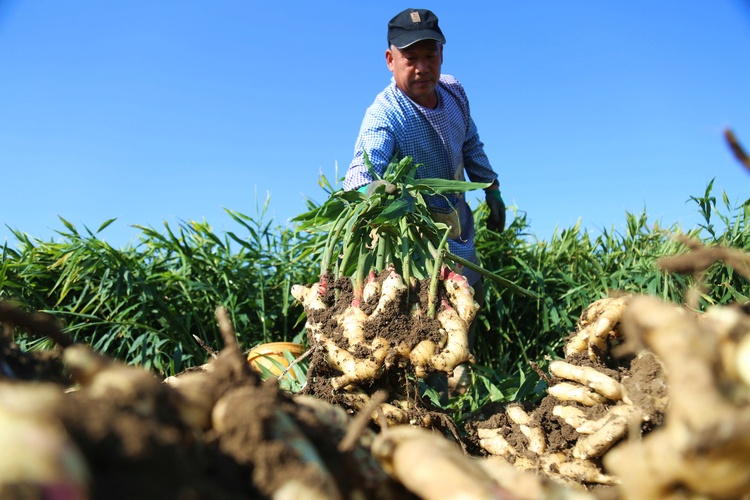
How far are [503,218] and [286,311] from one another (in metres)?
1.61

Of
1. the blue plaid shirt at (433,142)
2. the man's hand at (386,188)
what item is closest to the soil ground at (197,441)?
the man's hand at (386,188)

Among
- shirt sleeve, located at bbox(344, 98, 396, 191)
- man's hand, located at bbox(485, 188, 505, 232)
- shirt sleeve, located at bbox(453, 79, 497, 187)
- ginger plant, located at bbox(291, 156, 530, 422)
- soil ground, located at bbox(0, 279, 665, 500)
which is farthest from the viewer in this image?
man's hand, located at bbox(485, 188, 505, 232)

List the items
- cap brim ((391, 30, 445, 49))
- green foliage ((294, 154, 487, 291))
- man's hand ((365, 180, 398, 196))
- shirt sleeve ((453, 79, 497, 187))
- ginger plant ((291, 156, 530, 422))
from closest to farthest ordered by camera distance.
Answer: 1. ginger plant ((291, 156, 530, 422))
2. green foliage ((294, 154, 487, 291))
3. man's hand ((365, 180, 398, 196))
4. cap brim ((391, 30, 445, 49))
5. shirt sleeve ((453, 79, 497, 187))

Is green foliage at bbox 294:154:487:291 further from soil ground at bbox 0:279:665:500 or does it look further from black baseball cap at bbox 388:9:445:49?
soil ground at bbox 0:279:665:500

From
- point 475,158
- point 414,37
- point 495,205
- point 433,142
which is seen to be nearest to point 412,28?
point 414,37

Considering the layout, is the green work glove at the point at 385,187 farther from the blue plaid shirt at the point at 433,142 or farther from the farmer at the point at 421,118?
the farmer at the point at 421,118

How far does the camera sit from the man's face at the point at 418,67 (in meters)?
3.59

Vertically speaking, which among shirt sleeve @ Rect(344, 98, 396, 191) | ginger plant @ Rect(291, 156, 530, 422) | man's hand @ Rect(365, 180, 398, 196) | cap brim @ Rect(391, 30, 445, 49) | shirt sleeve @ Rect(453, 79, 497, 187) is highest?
cap brim @ Rect(391, 30, 445, 49)

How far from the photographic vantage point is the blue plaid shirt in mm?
3385

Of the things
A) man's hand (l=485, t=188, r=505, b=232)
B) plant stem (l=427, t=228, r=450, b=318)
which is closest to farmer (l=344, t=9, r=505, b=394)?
man's hand (l=485, t=188, r=505, b=232)

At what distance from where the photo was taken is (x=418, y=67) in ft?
11.8

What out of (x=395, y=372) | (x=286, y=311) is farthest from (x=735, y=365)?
(x=286, y=311)

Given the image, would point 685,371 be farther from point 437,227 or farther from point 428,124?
point 428,124

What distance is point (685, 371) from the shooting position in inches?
33.7
